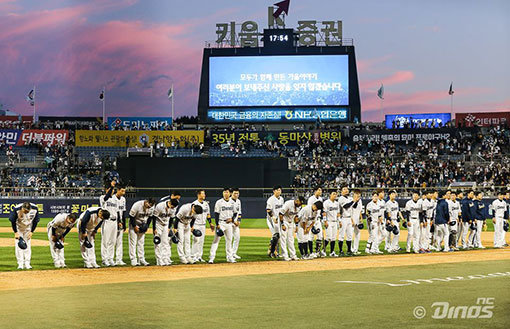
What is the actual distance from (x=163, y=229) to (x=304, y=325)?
901 cm

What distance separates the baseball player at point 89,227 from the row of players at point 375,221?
4677 mm

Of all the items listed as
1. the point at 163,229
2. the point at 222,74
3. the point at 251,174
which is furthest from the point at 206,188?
the point at 163,229

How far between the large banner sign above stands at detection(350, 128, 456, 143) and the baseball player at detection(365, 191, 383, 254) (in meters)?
30.6

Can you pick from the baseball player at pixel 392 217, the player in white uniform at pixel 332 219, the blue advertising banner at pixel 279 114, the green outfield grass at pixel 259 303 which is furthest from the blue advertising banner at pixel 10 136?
the green outfield grass at pixel 259 303

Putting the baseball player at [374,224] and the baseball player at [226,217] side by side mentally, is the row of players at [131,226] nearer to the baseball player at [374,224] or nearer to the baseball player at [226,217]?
the baseball player at [226,217]

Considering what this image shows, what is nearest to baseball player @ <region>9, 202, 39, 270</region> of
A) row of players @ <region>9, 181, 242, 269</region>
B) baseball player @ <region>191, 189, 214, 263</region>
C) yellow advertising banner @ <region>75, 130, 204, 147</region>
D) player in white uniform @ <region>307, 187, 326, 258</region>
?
row of players @ <region>9, 181, 242, 269</region>

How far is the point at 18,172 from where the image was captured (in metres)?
45.1

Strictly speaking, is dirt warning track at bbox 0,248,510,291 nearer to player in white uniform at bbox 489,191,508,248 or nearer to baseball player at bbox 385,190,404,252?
baseball player at bbox 385,190,404,252

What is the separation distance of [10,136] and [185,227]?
37.1m

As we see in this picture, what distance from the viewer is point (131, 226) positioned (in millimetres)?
16734

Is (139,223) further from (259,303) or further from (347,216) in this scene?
(259,303)

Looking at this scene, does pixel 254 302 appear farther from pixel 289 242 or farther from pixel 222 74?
pixel 222 74

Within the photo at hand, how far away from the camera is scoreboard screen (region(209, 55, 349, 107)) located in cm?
5112

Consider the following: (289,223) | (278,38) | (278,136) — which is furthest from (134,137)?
(289,223)
